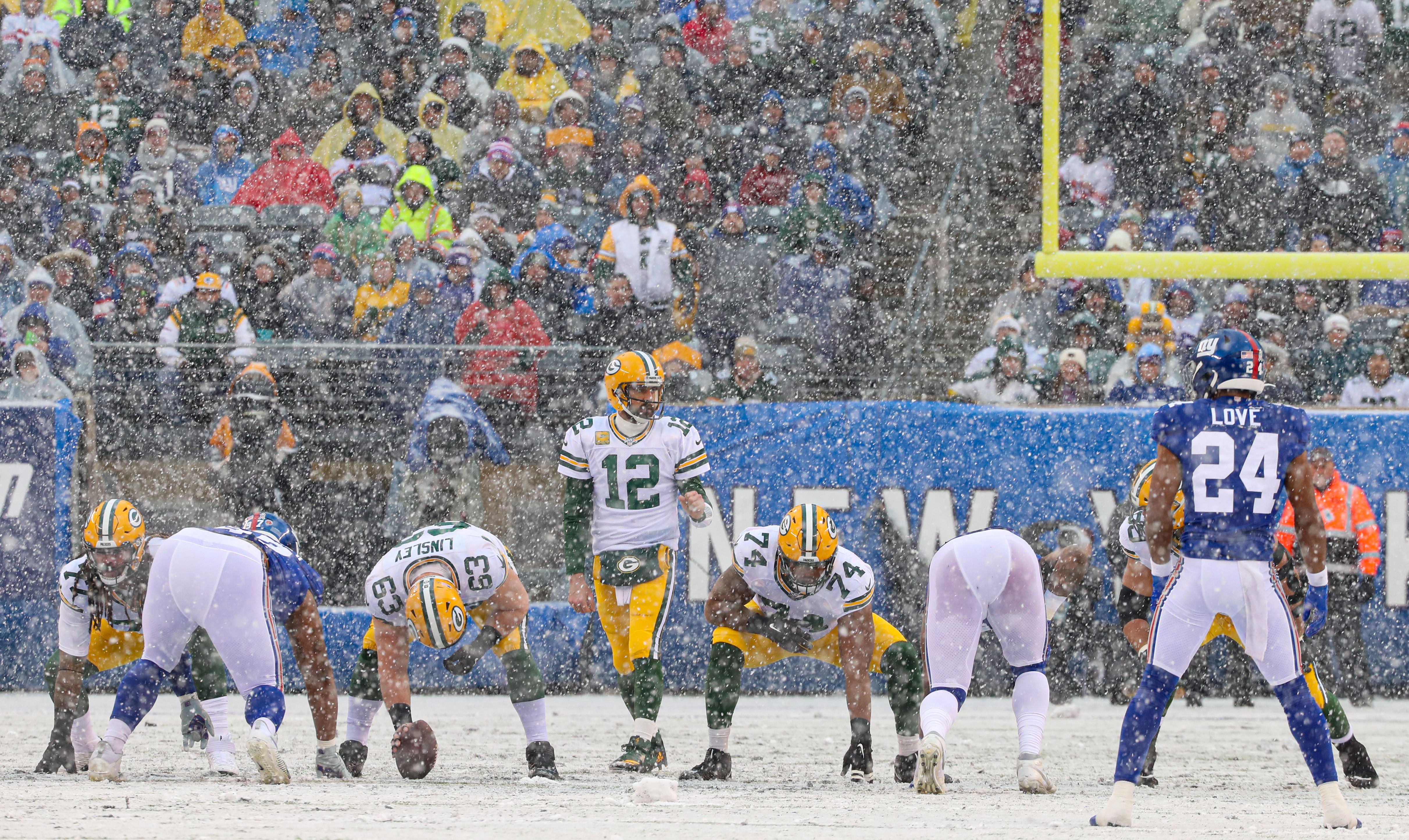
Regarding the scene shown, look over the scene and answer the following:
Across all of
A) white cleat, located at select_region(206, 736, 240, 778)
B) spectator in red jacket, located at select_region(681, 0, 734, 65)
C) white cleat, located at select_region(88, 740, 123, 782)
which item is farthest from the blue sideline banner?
spectator in red jacket, located at select_region(681, 0, 734, 65)

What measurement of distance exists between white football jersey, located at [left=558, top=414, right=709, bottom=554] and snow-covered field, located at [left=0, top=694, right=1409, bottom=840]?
119 centimetres

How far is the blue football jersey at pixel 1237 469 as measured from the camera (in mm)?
5965

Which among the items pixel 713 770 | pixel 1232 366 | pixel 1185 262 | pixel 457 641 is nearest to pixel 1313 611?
pixel 1185 262

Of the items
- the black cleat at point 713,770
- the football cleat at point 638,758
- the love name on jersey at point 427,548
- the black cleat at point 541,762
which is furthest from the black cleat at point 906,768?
the love name on jersey at point 427,548

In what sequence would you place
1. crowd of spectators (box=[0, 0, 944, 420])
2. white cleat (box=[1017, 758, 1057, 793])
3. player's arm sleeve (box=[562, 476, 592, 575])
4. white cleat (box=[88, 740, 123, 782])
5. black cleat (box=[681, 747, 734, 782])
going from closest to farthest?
white cleat (box=[1017, 758, 1057, 793]) → white cleat (box=[88, 740, 123, 782]) → black cleat (box=[681, 747, 734, 782]) → player's arm sleeve (box=[562, 476, 592, 575]) → crowd of spectators (box=[0, 0, 944, 420])

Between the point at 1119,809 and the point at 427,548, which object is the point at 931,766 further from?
the point at 427,548

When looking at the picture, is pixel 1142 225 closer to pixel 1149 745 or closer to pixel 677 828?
pixel 1149 745

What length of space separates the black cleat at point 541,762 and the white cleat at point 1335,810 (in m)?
3.32

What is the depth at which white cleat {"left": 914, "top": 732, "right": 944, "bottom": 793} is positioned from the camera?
268 inches

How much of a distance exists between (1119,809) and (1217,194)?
19.2ft

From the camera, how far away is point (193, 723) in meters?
8.70

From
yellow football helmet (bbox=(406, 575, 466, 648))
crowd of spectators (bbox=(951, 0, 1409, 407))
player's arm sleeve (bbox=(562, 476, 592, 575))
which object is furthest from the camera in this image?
crowd of spectators (bbox=(951, 0, 1409, 407))

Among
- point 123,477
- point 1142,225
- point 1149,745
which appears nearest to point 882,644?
point 1149,745

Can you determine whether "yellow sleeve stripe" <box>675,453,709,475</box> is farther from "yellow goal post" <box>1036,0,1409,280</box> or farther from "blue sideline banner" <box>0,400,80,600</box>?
"blue sideline banner" <box>0,400,80,600</box>
